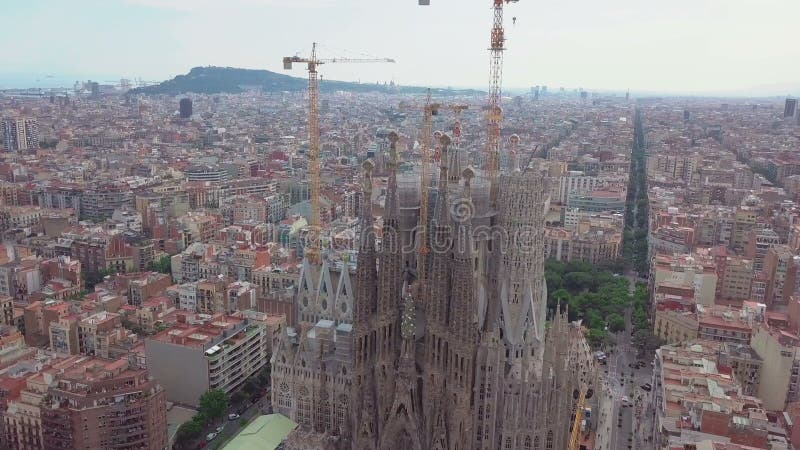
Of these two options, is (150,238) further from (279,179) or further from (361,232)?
(361,232)

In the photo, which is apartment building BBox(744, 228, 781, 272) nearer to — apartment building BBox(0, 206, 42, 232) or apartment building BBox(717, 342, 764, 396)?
apartment building BBox(717, 342, 764, 396)

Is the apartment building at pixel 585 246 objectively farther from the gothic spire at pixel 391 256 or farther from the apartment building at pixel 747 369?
the gothic spire at pixel 391 256

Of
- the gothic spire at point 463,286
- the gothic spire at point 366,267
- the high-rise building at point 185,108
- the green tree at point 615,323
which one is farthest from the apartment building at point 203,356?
the high-rise building at point 185,108

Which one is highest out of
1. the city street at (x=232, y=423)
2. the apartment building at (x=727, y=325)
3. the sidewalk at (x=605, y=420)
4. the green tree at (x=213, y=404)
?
the apartment building at (x=727, y=325)

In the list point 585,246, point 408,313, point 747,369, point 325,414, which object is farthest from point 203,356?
point 585,246

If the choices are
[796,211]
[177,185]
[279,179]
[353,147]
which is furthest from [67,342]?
[353,147]

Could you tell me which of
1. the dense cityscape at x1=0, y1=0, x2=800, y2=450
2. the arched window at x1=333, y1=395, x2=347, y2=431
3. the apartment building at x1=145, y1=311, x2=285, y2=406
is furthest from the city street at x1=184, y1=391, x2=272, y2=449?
the arched window at x1=333, y1=395, x2=347, y2=431
